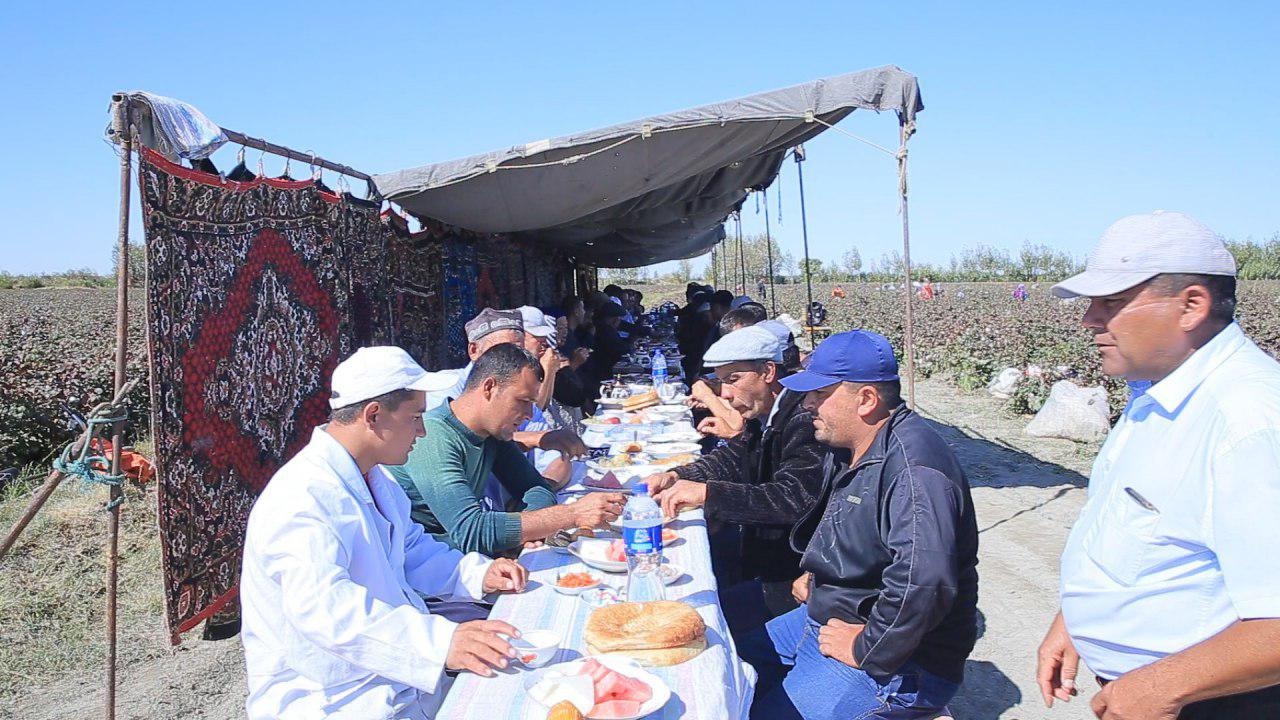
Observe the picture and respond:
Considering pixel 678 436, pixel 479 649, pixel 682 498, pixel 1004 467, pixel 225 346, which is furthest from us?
pixel 1004 467

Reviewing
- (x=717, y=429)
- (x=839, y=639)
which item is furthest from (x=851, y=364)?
(x=717, y=429)

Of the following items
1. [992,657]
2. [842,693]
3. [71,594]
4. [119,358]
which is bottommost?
[992,657]

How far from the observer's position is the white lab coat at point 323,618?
2.06m

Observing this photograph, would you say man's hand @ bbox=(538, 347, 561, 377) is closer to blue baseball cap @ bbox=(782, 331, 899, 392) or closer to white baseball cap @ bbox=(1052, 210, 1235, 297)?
blue baseball cap @ bbox=(782, 331, 899, 392)

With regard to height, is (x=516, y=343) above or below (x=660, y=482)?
above

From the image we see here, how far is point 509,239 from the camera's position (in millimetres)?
9789

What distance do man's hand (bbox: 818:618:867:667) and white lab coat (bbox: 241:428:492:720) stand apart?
1176mm

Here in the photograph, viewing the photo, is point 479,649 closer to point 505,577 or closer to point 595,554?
point 505,577

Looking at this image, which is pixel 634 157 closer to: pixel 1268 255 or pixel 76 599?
pixel 76 599

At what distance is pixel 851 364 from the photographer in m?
2.61

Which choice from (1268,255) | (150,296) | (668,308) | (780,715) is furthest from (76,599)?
(1268,255)

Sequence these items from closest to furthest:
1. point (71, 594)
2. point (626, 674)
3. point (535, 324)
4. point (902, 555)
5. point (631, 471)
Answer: point (626, 674), point (902, 555), point (631, 471), point (71, 594), point (535, 324)

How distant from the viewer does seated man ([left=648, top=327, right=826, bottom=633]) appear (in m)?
3.33

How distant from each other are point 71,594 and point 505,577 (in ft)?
12.8
